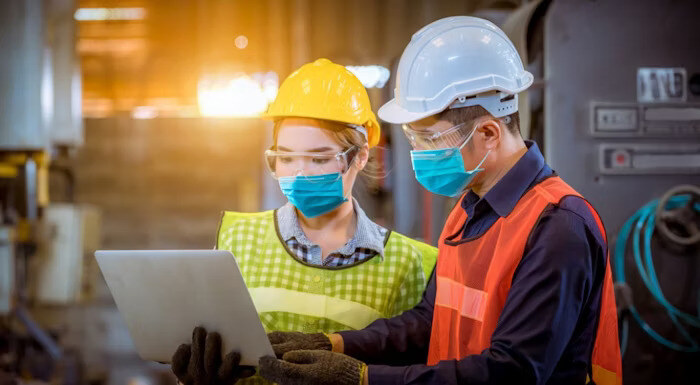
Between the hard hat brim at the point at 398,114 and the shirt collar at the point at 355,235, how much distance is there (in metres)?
0.36

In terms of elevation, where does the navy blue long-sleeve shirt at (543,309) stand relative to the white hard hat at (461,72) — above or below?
below

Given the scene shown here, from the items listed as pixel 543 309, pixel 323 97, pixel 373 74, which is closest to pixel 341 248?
pixel 323 97

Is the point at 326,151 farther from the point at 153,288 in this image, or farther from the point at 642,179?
the point at 642,179

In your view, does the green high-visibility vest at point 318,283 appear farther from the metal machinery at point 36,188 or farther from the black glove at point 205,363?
the metal machinery at point 36,188

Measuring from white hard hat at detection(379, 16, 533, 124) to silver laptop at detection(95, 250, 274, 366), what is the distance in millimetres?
591

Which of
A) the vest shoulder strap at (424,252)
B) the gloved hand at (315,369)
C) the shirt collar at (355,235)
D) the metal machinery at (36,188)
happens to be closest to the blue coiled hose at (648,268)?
the vest shoulder strap at (424,252)

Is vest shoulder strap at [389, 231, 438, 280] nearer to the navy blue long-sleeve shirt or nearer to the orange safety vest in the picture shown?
the orange safety vest

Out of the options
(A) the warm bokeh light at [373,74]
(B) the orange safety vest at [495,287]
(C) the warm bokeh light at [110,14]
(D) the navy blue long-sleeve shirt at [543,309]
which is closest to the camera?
(D) the navy blue long-sleeve shirt at [543,309]

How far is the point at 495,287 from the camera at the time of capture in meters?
1.55

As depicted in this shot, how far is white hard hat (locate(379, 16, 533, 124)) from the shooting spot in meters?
1.70

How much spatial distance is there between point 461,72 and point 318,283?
28.6 inches

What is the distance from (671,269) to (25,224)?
4226 millimetres

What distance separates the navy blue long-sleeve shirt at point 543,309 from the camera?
142 centimetres

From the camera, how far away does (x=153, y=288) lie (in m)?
1.72
